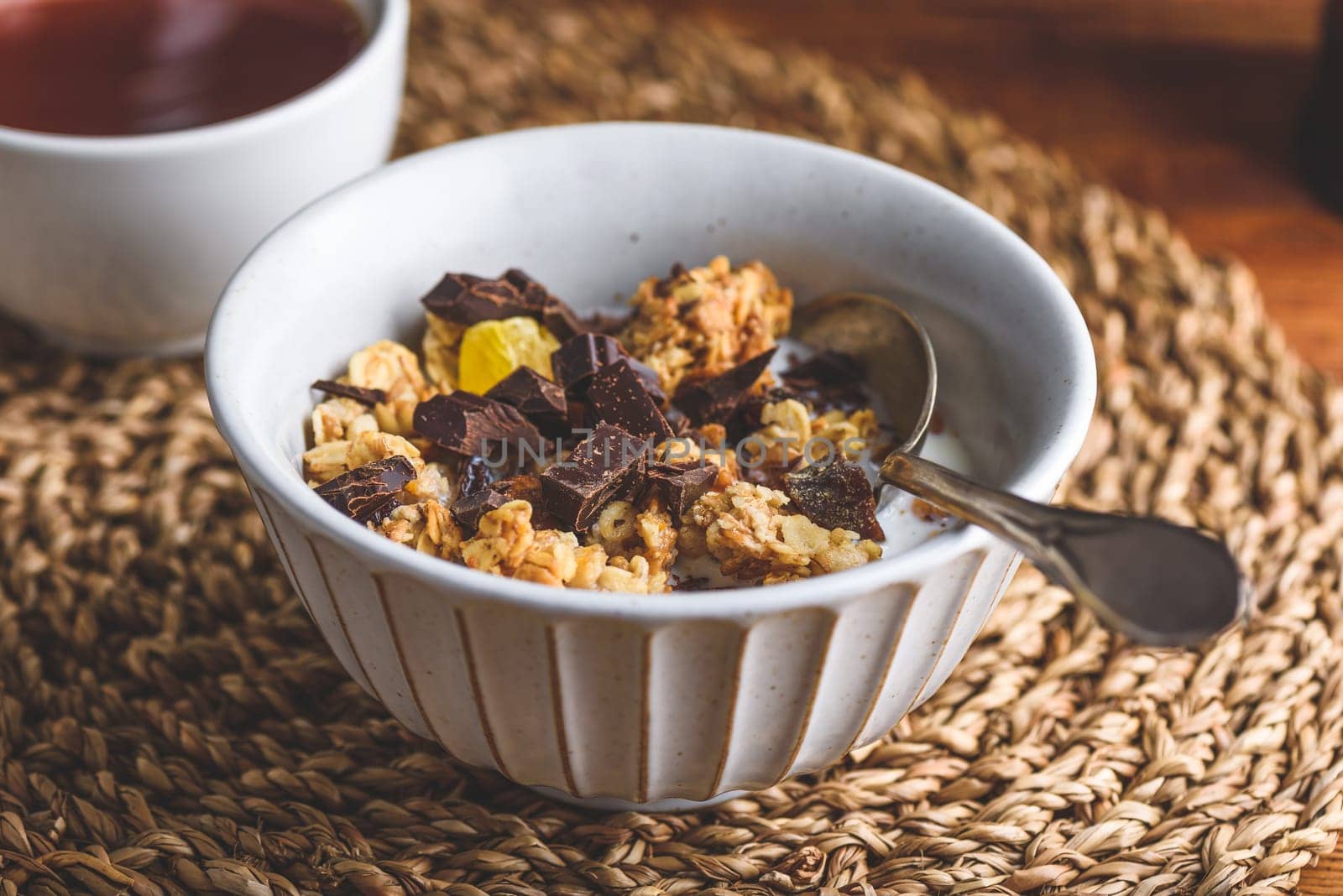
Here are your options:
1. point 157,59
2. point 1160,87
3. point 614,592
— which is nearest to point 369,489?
point 614,592

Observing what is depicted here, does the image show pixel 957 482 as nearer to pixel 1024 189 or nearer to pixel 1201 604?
pixel 1201 604

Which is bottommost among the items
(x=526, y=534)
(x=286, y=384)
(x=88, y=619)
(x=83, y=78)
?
(x=88, y=619)

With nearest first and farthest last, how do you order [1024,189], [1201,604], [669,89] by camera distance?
[1201,604] < [1024,189] < [669,89]

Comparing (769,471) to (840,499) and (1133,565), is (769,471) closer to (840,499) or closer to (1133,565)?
(840,499)

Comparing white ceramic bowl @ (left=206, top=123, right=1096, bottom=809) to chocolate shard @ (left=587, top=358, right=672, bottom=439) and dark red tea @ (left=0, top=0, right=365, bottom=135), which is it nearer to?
chocolate shard @ (left=587, top=358, right=672, bottom=439)

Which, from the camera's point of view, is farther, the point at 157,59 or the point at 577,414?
the point at 157,59

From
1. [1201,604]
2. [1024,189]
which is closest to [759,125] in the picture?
[1024,189]
